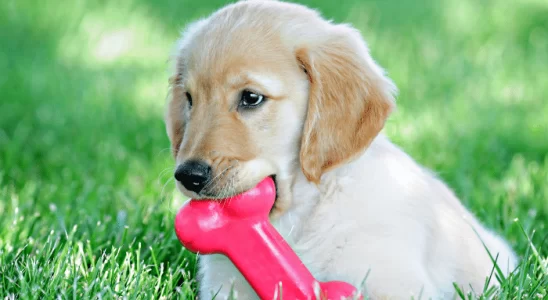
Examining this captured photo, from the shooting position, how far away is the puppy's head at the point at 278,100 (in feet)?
9.66

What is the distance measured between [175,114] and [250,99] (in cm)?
66

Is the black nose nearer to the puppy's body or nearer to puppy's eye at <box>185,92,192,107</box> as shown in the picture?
the puppy's body

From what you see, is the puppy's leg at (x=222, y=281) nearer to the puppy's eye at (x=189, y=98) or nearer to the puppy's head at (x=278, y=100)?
the puppy's head at (x=278, y=100)

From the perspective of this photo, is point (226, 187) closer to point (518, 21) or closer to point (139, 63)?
point (139, 63)

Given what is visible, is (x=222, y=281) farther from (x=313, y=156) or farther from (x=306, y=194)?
(x=313, y=156)

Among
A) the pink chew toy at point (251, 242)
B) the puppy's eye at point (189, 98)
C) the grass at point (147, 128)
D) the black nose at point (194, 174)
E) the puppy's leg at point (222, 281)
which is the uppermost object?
the puppy's eye at point (189, 98)

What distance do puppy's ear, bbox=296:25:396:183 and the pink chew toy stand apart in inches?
10.7

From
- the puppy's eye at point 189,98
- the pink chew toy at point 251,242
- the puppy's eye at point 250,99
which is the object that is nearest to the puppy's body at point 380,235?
the pink chew toy at point 251,242

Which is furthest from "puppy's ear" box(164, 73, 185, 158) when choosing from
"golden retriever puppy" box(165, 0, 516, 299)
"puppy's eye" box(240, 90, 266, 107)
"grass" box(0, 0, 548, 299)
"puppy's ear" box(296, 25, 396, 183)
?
"puppy's ear" box(296, 25, 396, 183)

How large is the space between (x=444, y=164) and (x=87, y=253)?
2.80 metres

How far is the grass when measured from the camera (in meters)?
3.21

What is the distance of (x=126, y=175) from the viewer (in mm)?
5090

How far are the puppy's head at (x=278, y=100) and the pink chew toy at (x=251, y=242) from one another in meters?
0.09

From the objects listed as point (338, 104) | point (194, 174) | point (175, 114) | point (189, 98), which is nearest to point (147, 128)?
point (175, 114)
